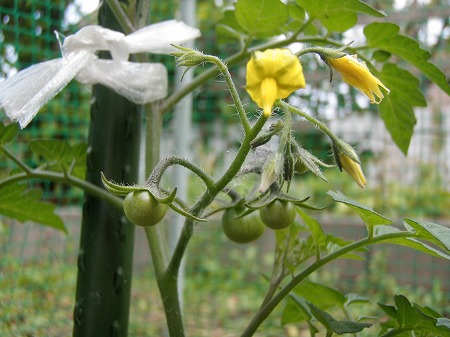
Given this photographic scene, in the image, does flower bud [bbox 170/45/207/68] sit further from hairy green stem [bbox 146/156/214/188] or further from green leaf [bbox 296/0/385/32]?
green leaf [bbox 296/0/385/32]

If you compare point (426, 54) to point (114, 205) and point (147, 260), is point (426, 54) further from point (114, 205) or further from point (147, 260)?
point (147, 260)

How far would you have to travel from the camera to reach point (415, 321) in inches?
24.4

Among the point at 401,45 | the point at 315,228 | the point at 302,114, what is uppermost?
the point at 401,45

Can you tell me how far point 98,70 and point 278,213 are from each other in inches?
13.1

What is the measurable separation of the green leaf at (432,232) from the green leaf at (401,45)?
303mm

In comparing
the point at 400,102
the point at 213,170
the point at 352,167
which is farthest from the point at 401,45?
the point at 213,170

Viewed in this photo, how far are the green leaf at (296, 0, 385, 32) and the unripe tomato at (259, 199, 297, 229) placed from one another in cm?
24

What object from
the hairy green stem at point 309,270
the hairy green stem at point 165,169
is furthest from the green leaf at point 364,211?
the hairy green stem at point 165,169

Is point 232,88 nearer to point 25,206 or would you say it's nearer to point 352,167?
point 352,167

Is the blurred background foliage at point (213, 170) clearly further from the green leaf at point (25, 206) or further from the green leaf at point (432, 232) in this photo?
the green leaf at point (432, 232)

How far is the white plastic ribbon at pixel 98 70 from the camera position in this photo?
2.14 feet

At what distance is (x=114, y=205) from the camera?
726 mm

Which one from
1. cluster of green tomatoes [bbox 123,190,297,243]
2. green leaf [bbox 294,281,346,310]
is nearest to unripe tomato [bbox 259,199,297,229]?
cluster of green tomatoes [bbox 123,190,297,243]

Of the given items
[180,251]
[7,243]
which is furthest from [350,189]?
[180,251]
